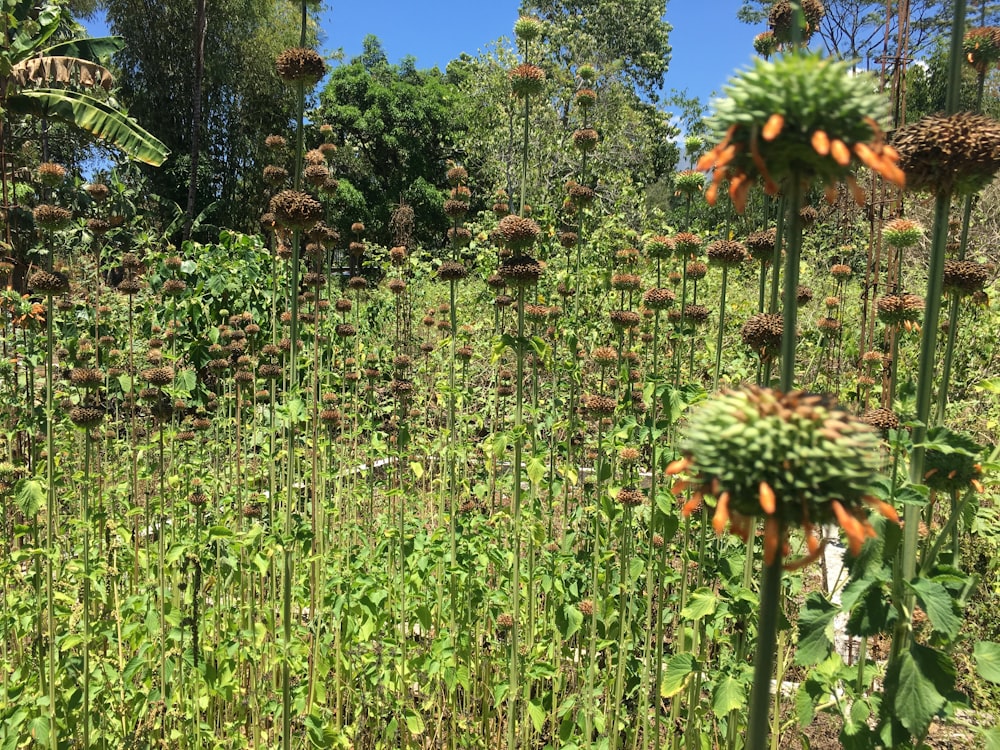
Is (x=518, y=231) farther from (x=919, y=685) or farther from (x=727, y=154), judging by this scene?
(x=919, y=685)

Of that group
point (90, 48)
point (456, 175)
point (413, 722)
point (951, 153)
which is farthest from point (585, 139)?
point (90, 48)

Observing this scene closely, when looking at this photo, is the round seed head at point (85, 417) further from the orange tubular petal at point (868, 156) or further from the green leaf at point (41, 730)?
the orange tubular petal at point (868, 156)

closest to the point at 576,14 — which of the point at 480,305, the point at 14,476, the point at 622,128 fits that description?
the point at 622,128

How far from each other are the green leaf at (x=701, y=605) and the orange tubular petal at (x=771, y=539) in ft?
3.45

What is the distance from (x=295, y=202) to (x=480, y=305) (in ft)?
16.4

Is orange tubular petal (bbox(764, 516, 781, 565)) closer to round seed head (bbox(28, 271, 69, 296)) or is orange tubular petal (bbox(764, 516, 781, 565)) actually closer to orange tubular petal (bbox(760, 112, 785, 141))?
orange tubular petal (bbox(760, 112, 785, 141))

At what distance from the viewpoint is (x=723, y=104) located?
842mm

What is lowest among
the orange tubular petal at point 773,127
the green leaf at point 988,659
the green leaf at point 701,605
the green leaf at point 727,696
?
the green leaf at point 727,696

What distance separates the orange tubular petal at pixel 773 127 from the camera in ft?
2.45

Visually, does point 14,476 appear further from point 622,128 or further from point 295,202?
point 622,128

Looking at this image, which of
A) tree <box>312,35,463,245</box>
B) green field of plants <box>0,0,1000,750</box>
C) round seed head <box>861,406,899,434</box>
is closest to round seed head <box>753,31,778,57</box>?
green field of plants <box>0,0,1000,750</box>

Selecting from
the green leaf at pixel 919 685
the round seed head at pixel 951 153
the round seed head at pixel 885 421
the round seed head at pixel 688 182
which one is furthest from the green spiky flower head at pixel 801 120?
the round seed head at pixel 688 182

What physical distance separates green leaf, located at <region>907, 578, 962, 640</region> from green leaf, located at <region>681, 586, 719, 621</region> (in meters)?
0.57

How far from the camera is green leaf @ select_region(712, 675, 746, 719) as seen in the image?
174 cm
